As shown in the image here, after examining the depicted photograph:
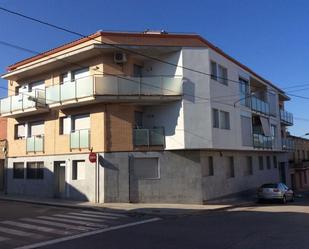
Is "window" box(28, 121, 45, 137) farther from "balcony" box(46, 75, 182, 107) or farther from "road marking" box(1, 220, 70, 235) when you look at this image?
"road marking" box(1, 220, 70, 235)

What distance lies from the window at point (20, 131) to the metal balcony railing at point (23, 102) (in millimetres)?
1409

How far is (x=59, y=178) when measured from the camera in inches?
992

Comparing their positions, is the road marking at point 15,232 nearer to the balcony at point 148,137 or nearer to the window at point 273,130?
the balcony at point 148,137

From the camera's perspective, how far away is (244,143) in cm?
2838

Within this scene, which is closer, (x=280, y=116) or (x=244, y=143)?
(x=244, y=143)

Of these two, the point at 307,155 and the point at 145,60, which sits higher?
the point at 145,60

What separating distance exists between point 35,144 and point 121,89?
324 inches

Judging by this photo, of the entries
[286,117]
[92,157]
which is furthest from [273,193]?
[286,117]

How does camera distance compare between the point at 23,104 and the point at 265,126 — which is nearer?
the point at 23,104

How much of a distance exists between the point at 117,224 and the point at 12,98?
16.3 meters

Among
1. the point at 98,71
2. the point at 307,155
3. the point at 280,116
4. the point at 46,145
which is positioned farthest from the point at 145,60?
the point at 307,155

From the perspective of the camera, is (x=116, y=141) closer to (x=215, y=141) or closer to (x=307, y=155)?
(x=215, y=141)

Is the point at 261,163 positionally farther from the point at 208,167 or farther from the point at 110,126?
the point at 110,126

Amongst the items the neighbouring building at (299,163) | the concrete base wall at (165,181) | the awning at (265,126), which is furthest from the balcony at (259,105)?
the neighbouring building at (299,163)
